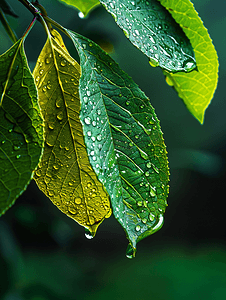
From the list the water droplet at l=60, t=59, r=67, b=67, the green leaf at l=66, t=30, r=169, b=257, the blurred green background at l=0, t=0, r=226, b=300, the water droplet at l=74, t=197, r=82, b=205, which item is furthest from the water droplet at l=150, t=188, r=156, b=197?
the blurred green background at l=0, t=0, r=226, b=300

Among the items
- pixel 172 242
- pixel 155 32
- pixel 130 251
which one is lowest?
pixel 172 242

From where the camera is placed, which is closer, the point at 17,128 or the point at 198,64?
the point at 17,128

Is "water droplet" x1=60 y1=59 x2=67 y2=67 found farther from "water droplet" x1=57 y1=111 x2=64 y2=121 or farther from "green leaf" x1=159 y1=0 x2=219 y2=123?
"green leaf" x1=159 y1=0 x2=219 y2=123

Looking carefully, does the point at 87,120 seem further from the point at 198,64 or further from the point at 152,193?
the point at 198,64

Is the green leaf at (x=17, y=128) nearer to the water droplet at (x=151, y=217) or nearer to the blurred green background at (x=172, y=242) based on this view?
the water droplet at (x=151, y=217)

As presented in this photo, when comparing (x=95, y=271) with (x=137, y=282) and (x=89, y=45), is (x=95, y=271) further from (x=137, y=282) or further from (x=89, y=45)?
(x=89, y=45)

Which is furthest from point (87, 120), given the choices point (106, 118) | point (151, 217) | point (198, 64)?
point (198, 64)

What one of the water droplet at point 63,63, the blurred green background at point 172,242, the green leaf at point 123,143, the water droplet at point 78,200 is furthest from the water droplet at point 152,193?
the blurred green background at point 172,242
